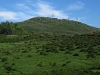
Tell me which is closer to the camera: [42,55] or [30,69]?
[30,69]

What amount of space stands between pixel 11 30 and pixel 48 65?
102435 millimetres

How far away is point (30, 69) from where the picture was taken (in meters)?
31.3

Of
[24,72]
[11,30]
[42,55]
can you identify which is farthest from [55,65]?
[11,30]

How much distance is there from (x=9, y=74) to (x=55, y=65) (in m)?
7.45

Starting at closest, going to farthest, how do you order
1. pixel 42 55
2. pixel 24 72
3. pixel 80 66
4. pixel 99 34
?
pixel 24 72
pixel 80 66
pixel 42 55
pixel 99 34

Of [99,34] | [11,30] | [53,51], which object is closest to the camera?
[53,51]

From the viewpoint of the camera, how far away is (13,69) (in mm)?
31047

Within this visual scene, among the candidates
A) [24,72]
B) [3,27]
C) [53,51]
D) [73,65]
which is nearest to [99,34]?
[53,51]

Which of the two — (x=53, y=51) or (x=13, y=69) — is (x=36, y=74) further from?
(x=53, y=51)

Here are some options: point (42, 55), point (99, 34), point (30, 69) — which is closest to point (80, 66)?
point (30, 69)

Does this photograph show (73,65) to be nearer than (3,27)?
Yes

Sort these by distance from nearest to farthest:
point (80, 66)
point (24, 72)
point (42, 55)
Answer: point (24, 72) < point (80, 66) < point (42, 55)

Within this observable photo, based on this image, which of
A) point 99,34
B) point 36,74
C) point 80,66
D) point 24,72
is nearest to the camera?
point 36,74

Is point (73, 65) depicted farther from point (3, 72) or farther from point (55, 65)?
point (3, 72)
